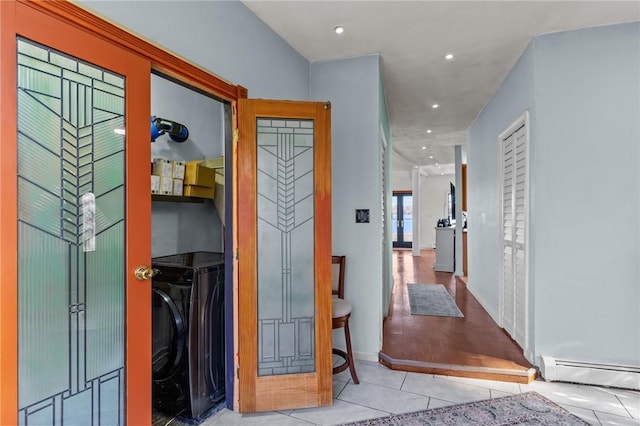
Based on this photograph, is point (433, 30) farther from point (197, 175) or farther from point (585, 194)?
point (197, 175)

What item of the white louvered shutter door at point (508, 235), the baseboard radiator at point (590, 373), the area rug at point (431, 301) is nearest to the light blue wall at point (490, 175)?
the white louvered shutter door at point (508, 235)

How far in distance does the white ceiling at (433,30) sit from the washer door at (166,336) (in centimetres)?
215

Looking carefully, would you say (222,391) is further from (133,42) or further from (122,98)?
(133,42)

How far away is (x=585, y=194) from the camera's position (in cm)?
267

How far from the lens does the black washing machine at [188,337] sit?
7.21ft

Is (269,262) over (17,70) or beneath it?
beneath

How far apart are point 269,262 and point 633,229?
2764 millimetres

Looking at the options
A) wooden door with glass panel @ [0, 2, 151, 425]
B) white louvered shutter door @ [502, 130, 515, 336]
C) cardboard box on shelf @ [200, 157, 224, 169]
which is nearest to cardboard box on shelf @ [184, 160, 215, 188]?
cardboard box on shelf @ [200, 157, 224, 169]

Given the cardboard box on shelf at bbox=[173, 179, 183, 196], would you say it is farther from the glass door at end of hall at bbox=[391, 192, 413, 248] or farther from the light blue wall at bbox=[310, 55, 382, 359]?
the glass door at end of hall at bbox=[391, 192, 413, 248]

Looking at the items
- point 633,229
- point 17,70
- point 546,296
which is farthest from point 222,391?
point 633,229

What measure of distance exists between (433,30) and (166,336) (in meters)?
3.08

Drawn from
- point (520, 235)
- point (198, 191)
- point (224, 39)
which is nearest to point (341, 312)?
point (198, 191)

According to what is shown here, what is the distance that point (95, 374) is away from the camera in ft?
4.86

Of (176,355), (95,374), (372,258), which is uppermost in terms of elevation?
(372,258)
